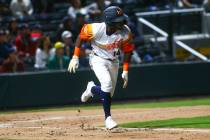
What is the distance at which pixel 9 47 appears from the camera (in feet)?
59.4

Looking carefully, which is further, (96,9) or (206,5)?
(206,5)

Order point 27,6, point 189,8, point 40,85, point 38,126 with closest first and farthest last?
1. point 38,126
2. point 40,85
3. point 27,6
4. point 189,8

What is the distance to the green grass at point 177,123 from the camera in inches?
424

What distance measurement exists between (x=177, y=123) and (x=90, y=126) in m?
1.43

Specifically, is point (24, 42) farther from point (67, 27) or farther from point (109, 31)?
point (109, 31)

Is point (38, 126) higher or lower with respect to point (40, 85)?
lower

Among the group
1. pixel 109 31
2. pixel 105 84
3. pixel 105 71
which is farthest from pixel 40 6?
pixel 105 84

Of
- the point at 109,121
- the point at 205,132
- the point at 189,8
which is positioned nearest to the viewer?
the point at 205,132

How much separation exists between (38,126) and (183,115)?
279cm

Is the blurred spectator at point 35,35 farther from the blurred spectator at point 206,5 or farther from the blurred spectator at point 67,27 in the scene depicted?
the blurred spectator at point 206,5

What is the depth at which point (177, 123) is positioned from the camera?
11188mm

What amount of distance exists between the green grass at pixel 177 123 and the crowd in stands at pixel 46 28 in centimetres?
646

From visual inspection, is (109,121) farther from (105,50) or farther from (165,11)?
(165,11)

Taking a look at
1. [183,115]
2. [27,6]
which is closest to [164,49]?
[27,6]
